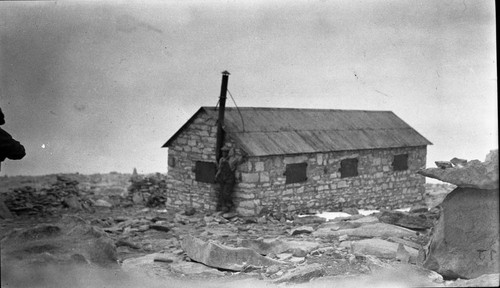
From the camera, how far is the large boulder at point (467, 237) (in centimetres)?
784

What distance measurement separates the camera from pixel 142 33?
17297 mm

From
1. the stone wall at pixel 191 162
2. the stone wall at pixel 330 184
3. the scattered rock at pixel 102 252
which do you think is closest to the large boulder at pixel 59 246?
the scattered rock at pixel 102 252

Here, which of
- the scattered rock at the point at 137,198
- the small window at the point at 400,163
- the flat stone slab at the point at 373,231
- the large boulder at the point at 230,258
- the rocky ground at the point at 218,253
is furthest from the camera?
the small window at the point at 400,163

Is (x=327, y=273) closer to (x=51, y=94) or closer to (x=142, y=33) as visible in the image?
(x=51, y=94)

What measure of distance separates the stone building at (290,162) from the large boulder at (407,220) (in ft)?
13.8

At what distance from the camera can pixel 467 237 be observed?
8.09 metres

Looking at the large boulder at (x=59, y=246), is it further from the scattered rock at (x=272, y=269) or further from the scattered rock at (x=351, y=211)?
the scattered rock at (x=351, y=211)

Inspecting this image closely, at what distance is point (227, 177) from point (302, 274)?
8.09 metres

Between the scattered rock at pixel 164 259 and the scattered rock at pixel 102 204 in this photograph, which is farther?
the scattered rock at pixel 102 204

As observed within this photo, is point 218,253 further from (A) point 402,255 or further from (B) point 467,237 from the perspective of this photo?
(B) point 467,237

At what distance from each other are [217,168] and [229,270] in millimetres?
7384

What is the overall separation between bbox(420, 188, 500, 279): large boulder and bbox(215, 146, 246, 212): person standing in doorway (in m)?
8.46

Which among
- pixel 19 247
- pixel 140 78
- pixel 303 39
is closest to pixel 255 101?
pixel 303 39

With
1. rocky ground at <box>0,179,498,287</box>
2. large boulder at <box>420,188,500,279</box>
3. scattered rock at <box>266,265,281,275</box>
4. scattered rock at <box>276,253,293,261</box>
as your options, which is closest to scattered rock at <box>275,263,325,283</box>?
rocky ground at <box>0,179,498,287</box>
